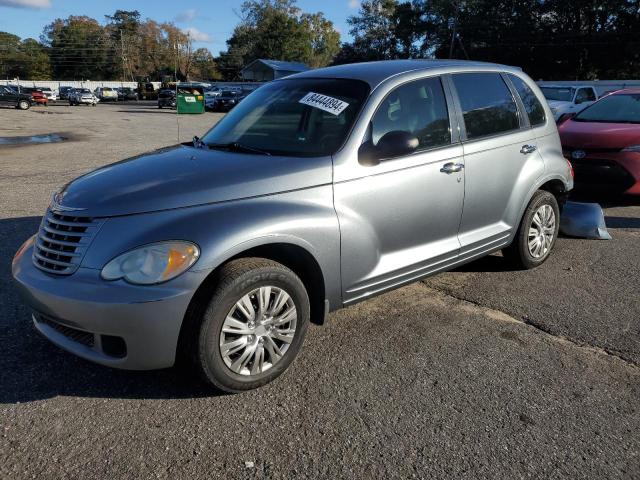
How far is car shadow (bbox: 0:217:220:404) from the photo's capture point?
9.80ft

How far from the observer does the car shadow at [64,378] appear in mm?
2988

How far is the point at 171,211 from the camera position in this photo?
2.83 meters

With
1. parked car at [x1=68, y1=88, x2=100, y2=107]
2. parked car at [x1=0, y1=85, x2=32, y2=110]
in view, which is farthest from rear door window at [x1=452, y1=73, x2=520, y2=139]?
parked car at [x1=68, y1=88, x2=100, y2=107]

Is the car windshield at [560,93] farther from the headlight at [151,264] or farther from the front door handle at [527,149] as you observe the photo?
the headlight at [151,264]

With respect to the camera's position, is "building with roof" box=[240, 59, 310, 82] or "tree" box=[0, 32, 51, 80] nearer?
"building with roof" box=[240, 59, 310, 82]

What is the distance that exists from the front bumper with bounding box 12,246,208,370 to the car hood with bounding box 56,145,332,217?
1.32 feet

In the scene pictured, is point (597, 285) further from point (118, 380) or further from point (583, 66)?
point (583, 66)

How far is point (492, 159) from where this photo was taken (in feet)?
14.0

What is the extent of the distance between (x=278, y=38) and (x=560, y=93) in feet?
264

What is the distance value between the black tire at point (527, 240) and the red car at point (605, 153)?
2659 millimetres

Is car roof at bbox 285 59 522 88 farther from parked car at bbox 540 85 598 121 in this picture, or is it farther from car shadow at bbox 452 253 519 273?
parked car at bbox 540 85 598 121

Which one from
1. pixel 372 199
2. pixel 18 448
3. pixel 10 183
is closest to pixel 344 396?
pixel 372 199

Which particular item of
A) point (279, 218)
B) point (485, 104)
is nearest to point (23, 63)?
point (485, 104)

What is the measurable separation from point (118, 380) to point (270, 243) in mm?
1203
